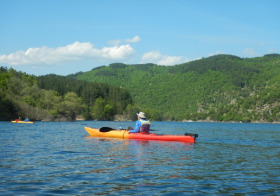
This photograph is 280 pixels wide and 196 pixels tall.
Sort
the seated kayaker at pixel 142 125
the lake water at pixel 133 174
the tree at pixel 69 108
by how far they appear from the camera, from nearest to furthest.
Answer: the lake water at pixel 133 174
the seated kayaker at pixel 142 125
the tree at pixel 69 108

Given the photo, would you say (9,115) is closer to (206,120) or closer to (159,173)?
(159,173)

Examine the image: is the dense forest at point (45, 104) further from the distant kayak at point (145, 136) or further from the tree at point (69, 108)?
the distant kayak at point (145, 136)

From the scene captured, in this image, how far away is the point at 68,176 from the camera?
35.7ft

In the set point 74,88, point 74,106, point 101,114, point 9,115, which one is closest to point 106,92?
point 74,88

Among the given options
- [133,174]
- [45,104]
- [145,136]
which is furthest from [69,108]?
[133,174]

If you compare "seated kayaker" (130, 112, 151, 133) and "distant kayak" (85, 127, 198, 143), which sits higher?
"seated kayaker" (130, 112, 151, 133)

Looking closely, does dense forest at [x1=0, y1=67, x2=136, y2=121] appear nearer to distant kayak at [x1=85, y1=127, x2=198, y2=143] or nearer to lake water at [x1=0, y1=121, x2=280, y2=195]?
distant kayak at [x1=85, y1=127, x2=198, y2=143]

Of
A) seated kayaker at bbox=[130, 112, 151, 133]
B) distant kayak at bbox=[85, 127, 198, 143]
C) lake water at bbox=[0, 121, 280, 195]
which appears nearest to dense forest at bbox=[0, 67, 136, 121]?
distant kayak at bbox=[85, 127, 198, 143]

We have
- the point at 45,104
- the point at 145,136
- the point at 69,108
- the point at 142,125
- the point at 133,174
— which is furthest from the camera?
the point at 69,108

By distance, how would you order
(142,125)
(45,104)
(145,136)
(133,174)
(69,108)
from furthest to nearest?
(69,108)
(45,104)
(142,125)
(145,136)
(133,174)

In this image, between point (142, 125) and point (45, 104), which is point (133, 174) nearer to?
point (142, 125)

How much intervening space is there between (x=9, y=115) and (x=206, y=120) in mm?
132084

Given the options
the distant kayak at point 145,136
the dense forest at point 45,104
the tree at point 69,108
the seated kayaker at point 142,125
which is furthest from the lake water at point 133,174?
the tree at point 69,108

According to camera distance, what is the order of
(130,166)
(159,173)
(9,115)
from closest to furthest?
(159,173) < (130,166) < (9,115)
